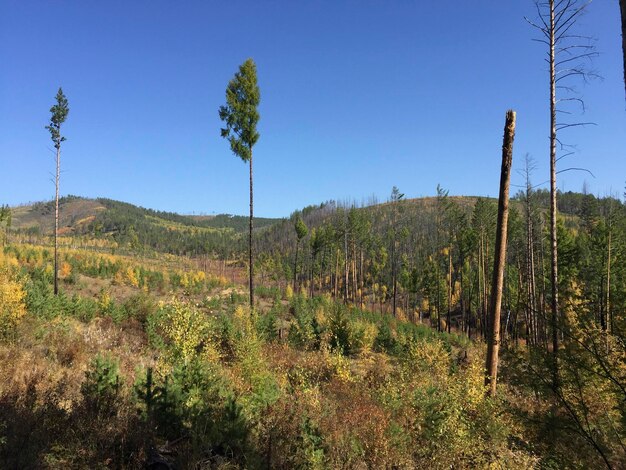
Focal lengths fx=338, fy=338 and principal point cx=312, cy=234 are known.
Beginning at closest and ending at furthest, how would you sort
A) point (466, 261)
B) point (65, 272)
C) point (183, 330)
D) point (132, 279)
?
point (183, 330)
point (65, 272)
point (132, 279)
point (466, 261)

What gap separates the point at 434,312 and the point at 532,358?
49.9 meters

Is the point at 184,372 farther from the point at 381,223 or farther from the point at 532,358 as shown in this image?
the point at 381,223

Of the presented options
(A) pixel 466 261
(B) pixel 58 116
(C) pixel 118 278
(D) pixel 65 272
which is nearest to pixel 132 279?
(C) pixel 118 278

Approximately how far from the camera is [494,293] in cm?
862

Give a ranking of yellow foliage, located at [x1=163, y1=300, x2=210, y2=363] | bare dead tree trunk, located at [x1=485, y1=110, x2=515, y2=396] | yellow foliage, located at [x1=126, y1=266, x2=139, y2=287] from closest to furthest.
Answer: yellow foliage, located at [x1=163, y1=300, x2=210, y2=363] < bare dead tree trunk, located at [x1=485, y1=110, x2=515, y2=396] < yellow foliage, located at [x1=126, y1=266, x2=139, y2=287]

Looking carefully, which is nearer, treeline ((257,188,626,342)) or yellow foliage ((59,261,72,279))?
treeline ((257,188,626,342))

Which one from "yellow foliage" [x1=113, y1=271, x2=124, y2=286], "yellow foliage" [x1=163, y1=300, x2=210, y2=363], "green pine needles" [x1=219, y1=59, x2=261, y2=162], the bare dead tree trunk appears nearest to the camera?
"yellow foliage" [x1=163, y1=300, x2=210, y2=363]

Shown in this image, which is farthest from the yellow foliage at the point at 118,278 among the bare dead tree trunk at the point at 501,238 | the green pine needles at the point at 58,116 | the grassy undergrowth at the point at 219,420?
the bare dead tree trunk at the point at 501,238

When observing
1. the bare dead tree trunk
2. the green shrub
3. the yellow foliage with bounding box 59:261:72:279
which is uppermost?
the bare dead tree trunk

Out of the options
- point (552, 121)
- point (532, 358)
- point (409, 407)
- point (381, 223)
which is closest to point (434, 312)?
point (552, 121)

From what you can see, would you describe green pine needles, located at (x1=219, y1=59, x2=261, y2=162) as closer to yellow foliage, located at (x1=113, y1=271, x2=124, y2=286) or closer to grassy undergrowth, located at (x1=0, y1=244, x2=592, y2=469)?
grassy undergrowth, located at (x1=0, y1=244, x2=592, y2=469)

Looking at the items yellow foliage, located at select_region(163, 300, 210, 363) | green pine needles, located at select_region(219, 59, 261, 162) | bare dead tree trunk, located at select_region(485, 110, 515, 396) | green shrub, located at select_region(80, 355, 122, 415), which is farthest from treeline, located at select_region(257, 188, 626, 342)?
green pine needles, located at select_region(219, 59, 261, 162)

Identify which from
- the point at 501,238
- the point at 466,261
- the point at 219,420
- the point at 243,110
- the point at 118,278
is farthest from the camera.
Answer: the point at 466,261

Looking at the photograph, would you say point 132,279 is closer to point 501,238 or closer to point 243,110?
point 243,110
